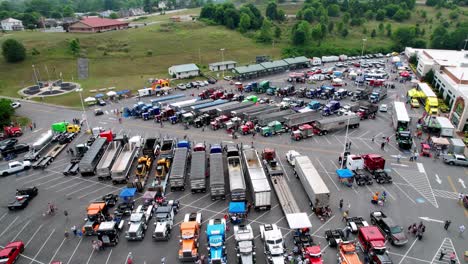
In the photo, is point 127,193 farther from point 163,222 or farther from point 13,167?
point 13,167

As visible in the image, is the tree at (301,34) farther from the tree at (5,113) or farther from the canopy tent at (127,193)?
the canopy tent at (127,193)

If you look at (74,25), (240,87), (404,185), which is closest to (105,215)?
Answer: (404,185)

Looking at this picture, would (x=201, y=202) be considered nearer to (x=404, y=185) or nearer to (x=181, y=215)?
(x=181, y=215)

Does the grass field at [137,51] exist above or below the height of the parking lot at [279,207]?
above

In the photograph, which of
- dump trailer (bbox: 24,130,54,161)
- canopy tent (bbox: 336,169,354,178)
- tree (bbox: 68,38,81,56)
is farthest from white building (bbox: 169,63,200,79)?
canopy tent (bbox: 336,169,354,178)

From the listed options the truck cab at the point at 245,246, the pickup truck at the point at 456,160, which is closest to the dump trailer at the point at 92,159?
the truck cab at the point at 245,246

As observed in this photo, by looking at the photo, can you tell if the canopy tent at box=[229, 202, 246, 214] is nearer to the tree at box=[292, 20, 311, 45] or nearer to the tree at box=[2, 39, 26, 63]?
the tree at box=[2, 39, 26, 63]
